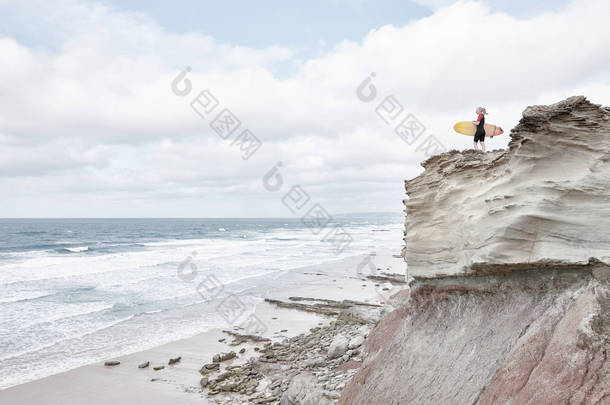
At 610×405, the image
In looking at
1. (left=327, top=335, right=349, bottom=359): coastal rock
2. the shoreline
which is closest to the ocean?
the shoreline

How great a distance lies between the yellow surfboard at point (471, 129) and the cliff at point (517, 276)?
178cm

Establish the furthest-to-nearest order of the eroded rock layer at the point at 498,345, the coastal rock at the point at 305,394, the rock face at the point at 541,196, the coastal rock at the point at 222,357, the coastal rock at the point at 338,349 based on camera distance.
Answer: the coastal rock at the point at 222,357 < the coastal rock at the point at 338,349 < the coastal rock at the point at 305,394 < the rock face at the point at 541,196 < the eroded rock layer at the point at 498,345

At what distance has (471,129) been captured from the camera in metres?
10.5

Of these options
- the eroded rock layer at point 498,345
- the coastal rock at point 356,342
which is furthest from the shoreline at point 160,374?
the eroded rock layer at point 498,345

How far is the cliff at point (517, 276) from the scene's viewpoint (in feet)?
19.4

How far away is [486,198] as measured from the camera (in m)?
7.51

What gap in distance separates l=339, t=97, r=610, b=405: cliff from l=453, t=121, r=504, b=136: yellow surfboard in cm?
178

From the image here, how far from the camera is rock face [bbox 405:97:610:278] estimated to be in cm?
637

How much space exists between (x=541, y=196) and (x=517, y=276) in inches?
58.8

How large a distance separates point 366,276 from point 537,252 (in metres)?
30.7

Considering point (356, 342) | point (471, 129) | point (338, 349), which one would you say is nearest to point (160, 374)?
point (338, 349)

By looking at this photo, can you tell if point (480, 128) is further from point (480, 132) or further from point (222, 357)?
point (222, 357)

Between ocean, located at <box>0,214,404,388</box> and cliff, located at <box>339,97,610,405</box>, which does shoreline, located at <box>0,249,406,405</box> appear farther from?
cliff, located at <box>339,97,610,405</box>

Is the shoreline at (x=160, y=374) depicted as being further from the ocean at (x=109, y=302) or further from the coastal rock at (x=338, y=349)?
the coastal rock at (x=338, y=349)
